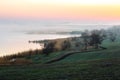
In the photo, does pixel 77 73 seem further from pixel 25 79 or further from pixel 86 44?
pixel 86 44

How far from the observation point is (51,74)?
23359 millimetres

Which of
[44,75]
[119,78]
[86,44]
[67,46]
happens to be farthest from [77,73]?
[67,46]

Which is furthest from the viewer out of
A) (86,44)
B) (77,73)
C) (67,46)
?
(67,46)

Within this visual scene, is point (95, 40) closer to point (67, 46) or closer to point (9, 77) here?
point (67, 46)

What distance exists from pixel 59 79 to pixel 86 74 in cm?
252

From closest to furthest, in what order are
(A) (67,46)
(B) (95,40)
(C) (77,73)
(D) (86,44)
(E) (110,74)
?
1. (E) (110,74)
2. (C) (77,73)
3. (B) (95,40)
4. (D) (86,44)
5. (A) (67,46)

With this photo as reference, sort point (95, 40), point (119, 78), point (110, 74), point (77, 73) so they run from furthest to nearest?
point (95, 40), point (77, 73), point (110, 74), point (119, 78)

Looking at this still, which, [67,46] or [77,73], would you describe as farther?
[67,46]

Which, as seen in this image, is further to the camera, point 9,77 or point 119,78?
point 9,77

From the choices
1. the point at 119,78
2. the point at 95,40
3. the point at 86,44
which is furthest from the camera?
the point at 86,44

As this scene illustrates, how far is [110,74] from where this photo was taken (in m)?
21.7

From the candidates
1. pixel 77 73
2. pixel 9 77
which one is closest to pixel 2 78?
pixel 9 77

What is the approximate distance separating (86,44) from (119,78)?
68344 millimetres

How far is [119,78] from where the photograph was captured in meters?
20.0
